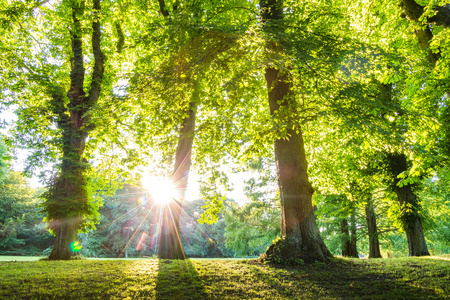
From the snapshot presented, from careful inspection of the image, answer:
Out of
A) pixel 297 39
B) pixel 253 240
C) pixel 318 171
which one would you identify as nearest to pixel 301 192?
pixel 297 39

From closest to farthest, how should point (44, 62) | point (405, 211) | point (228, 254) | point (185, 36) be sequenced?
point (185, 36), point (405, 211), point (44, 62), point (228, 254)

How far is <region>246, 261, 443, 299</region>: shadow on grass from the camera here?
12.3 feet

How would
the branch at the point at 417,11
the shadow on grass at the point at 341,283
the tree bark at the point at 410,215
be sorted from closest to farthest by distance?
the shadow on grass at the point at 341,283
the branch at the point at 417,11
the tree bark at the point at 410,215

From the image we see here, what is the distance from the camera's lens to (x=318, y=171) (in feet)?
41.4

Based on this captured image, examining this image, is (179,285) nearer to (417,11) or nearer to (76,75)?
(76,75)

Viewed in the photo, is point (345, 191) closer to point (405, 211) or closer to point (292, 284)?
point (405, 211)

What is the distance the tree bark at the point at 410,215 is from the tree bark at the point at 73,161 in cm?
1249

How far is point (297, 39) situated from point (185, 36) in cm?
222

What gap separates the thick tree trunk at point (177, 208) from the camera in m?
9.11

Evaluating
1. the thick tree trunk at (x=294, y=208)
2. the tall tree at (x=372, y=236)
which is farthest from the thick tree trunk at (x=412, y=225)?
the thick tree trunk at (x=294, y=208)

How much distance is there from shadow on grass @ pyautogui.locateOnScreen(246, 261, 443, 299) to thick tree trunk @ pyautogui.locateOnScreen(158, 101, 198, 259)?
14.0 ft

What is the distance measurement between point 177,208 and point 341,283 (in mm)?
6476

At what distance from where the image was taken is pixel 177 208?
977cm

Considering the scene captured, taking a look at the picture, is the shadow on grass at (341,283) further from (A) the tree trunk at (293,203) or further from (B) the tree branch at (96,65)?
(B) the tree branch at (96,65)
